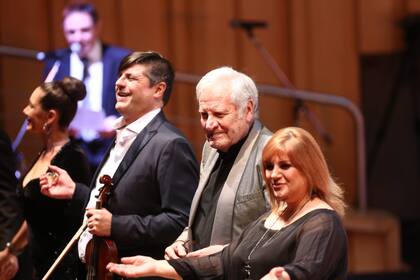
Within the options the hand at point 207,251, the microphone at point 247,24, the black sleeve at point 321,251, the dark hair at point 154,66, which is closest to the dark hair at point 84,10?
the microphone at point 247,24

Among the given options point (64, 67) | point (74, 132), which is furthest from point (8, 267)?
point (64, 67)

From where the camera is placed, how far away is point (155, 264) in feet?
9.77

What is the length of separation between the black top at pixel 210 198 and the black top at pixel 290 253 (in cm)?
28

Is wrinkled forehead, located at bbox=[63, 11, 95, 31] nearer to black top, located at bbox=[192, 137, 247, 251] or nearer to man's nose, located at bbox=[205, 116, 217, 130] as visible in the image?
black top, located at bbox=[192, 137, 247, 251]

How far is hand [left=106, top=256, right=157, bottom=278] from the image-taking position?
2933mm

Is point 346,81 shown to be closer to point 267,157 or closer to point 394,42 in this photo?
point 394,42

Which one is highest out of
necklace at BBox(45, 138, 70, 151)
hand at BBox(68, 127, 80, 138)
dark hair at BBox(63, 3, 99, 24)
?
dark hair at BBox(63, 3, 99, 24)

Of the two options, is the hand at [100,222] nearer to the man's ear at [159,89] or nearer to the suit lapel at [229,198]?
the suit lapel at [229,198]

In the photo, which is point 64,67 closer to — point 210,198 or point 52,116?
point 52,116

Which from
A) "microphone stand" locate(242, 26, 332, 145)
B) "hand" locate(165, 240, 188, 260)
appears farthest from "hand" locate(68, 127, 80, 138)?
"hand" locate(165, 240, 188, 260)

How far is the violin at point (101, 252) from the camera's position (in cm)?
337

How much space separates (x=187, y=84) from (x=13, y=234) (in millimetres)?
3265

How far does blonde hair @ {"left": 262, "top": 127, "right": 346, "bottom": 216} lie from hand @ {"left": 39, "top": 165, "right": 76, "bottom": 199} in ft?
3.48

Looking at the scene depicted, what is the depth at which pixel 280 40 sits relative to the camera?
22.9 ft
